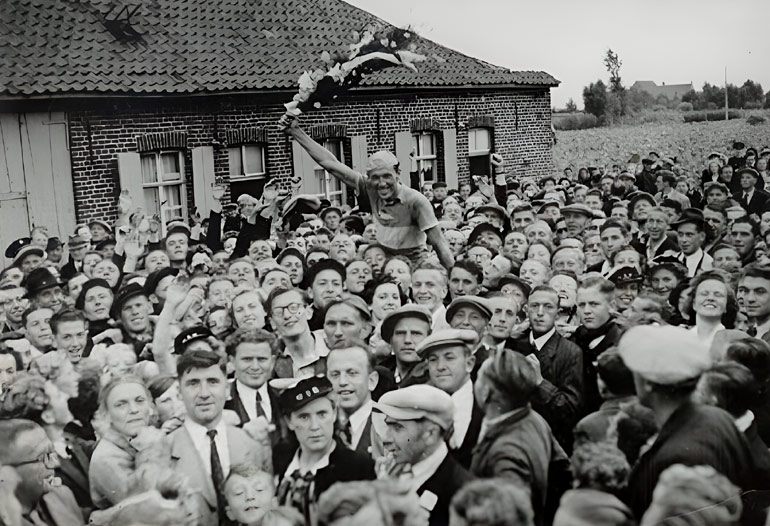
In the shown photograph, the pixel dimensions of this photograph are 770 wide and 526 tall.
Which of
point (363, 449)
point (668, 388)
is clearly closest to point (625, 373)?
point (668, 388)

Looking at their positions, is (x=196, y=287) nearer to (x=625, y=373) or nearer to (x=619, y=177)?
(x=625, y=373)

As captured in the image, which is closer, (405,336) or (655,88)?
(405,336)

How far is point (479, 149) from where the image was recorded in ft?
15.7

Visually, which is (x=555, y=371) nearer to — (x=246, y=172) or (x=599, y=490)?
(x=599, y=490)

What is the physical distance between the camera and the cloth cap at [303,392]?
3.44 meters

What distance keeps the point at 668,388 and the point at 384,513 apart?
1.32m

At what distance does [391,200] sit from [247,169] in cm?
80

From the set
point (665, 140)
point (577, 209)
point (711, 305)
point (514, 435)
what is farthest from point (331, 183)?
point (665, 140)

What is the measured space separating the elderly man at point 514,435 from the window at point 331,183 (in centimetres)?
145

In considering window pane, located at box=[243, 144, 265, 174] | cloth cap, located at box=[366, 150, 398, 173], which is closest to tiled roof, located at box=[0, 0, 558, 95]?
window pane, located at box=[243, 144, 265, 174]

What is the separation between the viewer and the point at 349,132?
439cm

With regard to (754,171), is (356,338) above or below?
below

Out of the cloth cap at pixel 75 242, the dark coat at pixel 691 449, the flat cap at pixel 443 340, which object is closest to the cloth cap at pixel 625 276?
the dark coat at pixel 691 449

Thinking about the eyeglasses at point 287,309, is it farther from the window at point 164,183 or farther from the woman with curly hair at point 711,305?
the woman with curly hair at point 711,305
